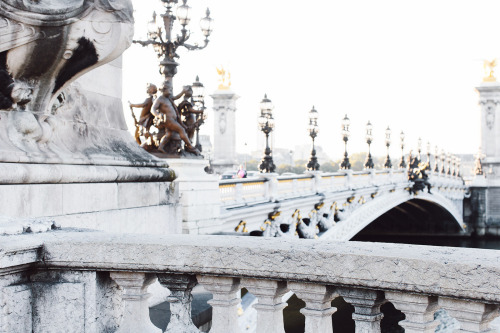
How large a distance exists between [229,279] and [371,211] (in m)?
30.6

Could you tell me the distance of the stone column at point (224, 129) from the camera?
5525 centimetres

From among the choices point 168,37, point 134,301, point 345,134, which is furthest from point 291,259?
point 345,134

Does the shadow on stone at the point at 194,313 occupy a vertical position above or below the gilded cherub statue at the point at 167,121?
below

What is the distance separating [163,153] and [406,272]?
34.6ft

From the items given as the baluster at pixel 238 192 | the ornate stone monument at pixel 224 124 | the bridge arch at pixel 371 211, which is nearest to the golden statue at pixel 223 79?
the ornate stone monument at pixel 224 124

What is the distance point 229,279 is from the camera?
11.2ft

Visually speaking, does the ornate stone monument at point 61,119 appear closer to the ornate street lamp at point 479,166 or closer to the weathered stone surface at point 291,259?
the weathered stone surface at point 291,259

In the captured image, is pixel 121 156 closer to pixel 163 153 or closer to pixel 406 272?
pixel 406 272

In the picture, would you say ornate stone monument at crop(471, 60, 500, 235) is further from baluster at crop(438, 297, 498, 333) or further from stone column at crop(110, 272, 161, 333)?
baluster at crop(438, 297, 498, 333)

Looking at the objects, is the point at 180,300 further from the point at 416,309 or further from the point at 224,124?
the point at 224,124

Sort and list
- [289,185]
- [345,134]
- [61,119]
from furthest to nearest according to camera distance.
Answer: [345,134], [289,185], [61,119]

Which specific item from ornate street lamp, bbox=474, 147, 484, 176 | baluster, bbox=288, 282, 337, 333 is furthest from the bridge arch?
baluster, bbox=288, 282, 337, 333

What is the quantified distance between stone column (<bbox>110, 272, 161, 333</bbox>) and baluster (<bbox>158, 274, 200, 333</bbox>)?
0.13 metres

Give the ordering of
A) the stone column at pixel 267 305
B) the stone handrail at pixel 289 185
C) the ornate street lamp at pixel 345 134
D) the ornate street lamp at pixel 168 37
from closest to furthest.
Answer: the stone column at pixel 267 305, the ornate street lamp at pixel 168 37, the stone handrail at pixel 289 185, the ornate street lamp at pixel 345 134
